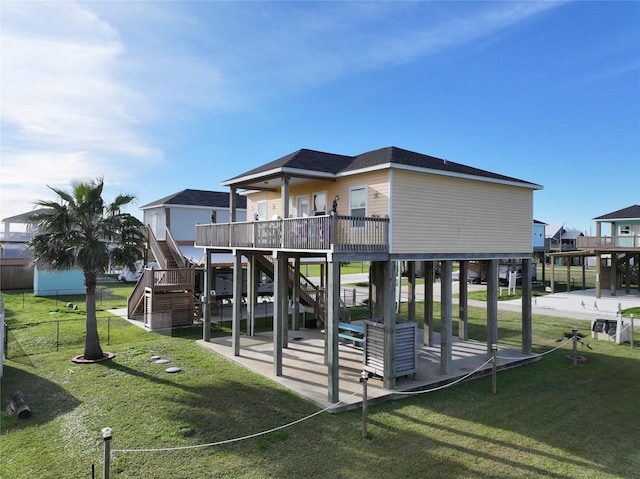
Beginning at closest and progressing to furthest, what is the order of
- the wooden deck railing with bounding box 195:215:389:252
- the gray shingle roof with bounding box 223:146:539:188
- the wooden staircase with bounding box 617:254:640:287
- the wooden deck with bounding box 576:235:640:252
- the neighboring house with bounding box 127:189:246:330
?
1. the wooden deck railing with bounding box 195:215:389:252
2. the gray shingle roof with bounding box 223:146:539:188
3. the neighboring house with bounding box 127:189:246:330
4. the wooden deck with bounding box 576:235:640:252
5. the wooden staircase with bounding box 617:254:640:287

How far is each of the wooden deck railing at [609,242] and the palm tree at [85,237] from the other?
3319 centimetres

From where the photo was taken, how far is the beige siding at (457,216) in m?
11.7

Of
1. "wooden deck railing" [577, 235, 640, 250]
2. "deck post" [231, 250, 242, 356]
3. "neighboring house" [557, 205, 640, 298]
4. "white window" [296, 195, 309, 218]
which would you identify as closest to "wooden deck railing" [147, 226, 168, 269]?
"deck post" [231, 250, 242, 356]

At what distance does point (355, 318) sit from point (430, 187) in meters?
12.4

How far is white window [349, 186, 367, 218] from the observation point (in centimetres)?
1229

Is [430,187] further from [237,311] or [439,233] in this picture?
[237,311]

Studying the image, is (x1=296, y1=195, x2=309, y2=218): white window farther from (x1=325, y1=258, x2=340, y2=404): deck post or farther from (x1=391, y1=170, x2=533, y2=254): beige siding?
(x1=325, y1=258, x2=340, y2=404): deck post

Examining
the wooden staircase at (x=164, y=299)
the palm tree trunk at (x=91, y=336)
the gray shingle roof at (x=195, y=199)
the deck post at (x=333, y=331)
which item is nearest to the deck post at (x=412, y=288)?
the deck post at (x=333, y=331)

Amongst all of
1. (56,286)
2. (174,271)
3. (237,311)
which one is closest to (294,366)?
(237,311)

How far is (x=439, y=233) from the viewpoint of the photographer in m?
12.5

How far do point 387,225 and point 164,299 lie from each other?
1266 centimetres

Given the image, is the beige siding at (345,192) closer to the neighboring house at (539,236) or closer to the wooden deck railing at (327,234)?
the wooden deck railing at (327,234)

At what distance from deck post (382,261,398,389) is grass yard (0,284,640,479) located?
2.76 ft

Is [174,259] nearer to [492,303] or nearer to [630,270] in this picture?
[492,303]
